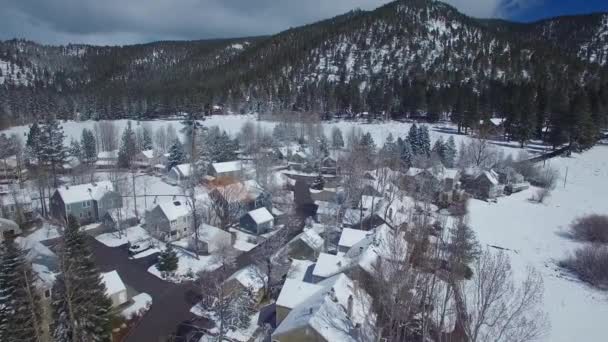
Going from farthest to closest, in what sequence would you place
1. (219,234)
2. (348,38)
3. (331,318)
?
1. (348,38)
2. (219,234)
3. (331,318)

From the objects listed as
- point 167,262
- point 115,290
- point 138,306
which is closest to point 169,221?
point 167,262

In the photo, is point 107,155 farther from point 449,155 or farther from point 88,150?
point 449,155

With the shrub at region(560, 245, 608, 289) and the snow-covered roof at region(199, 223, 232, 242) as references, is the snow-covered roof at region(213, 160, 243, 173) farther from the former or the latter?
the shrub at region(560, 245, 608, 289)

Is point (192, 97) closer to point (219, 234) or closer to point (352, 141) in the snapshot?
point (352, 141)

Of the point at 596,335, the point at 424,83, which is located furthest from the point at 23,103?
the point at 596,335

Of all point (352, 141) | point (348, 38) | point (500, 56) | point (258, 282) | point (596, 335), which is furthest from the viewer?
point (348, 38)

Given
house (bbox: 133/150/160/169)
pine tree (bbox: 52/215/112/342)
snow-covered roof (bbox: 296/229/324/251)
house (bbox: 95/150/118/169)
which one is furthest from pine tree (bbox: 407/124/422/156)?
pine tree (bbox: 52/215/112/342)
